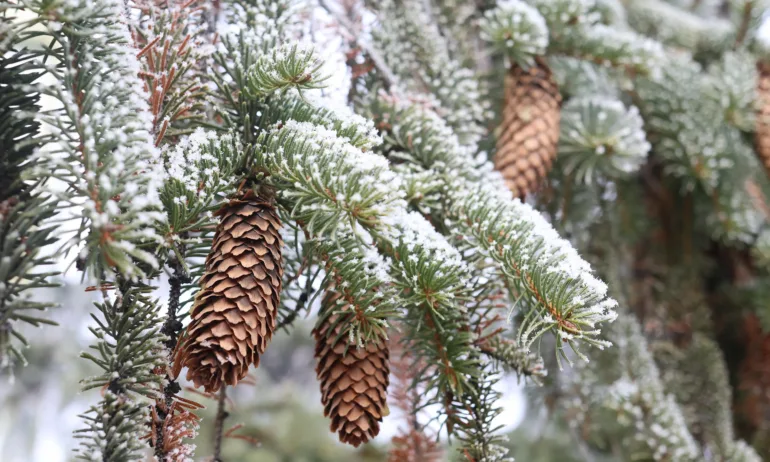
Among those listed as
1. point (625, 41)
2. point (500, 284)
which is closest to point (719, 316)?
point (625, 41)

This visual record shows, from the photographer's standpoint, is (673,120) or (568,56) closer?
(568,56)

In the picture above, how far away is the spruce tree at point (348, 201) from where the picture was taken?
0.40 meters

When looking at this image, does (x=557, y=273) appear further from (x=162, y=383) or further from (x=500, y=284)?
(x=162, y=383)

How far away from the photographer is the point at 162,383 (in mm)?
427

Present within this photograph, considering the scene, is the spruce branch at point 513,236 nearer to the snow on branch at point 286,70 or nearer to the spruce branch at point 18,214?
the snow on branch at point 286,70

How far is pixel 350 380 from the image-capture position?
0.50 meters

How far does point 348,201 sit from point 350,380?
0.53 ft

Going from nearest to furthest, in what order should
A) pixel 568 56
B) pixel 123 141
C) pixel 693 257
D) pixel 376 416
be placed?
pixel 123 141 → pixel 376 416 → pixel 568 56 → pixel 693 257

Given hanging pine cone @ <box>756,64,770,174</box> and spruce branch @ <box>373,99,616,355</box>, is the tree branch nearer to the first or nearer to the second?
spruce branch @ <box>373,99,616,355</box>

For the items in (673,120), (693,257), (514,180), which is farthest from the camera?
(693,257)

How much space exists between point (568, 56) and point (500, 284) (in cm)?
41

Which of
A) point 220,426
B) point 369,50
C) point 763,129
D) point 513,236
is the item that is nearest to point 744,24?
point 763,129

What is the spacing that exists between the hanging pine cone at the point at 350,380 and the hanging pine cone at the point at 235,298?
7cm

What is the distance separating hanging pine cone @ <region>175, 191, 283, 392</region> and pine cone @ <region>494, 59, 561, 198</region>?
0.34 m
